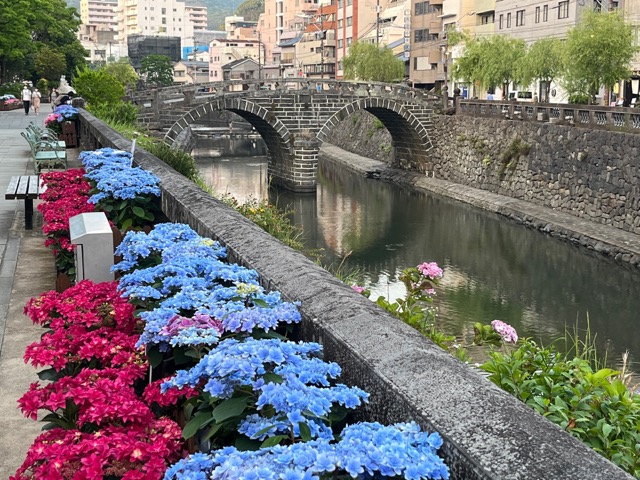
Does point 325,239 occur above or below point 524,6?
below

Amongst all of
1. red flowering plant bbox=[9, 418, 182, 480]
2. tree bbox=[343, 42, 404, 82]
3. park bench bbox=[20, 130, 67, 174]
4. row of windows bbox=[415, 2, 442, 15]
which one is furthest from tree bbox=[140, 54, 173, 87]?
red flowering plant bbox=[9, 418, 182, 480]

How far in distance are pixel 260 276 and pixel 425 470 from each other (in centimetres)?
197

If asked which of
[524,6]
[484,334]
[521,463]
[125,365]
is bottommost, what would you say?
[484,334]

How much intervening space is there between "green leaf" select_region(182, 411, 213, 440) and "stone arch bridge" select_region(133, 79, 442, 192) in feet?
93.8

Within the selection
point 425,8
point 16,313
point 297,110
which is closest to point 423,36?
point 425,8

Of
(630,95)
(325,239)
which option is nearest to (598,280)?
(325,239)

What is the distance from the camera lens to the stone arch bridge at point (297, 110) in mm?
31578

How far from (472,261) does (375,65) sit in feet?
104

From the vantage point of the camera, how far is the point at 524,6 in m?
43.4

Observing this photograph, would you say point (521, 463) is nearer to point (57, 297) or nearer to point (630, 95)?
point (57, 297)

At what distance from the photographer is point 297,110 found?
1305 inches

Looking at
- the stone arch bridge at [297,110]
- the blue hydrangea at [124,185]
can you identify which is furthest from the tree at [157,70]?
the blue hydrangea at [124,185]

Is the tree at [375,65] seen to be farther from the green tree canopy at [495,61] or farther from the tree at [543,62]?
the tree at [543,62]

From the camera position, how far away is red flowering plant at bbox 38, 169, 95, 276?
6.15 meters
